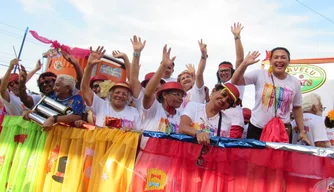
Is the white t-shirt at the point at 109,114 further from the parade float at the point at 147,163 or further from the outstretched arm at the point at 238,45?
the outstretched arm at the point at 238,45

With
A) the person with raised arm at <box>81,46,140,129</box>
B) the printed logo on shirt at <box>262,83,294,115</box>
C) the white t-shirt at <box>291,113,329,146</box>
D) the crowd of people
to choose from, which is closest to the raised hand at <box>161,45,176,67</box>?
the crowd of people

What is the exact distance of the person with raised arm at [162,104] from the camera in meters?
3.45

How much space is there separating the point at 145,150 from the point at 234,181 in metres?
0.88

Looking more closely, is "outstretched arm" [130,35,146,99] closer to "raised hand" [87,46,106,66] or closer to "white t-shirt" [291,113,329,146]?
"raised hand" [87,46,106,66]

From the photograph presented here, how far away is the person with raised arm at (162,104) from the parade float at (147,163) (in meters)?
0.55

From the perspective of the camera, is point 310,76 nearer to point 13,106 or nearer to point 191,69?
point 191,69

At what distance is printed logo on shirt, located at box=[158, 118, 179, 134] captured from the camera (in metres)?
3.55

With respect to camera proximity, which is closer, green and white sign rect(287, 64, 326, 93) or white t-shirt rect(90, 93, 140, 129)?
white t-shirt rect(90, 93, 140, 129)

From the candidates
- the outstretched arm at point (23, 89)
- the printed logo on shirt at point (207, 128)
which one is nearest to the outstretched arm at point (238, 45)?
the printed logo on shirt at point (207, 128)

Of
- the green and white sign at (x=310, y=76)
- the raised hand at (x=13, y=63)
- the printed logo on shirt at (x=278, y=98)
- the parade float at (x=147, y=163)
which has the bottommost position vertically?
the parade float at (x=147, y=163)

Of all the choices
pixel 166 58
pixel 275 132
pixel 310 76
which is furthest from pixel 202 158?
pixel 310 76

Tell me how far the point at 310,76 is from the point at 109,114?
5.60 meters

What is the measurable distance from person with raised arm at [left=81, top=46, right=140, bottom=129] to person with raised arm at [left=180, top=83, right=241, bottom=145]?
3.31 feet

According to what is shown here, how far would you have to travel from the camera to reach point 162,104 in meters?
3.87
